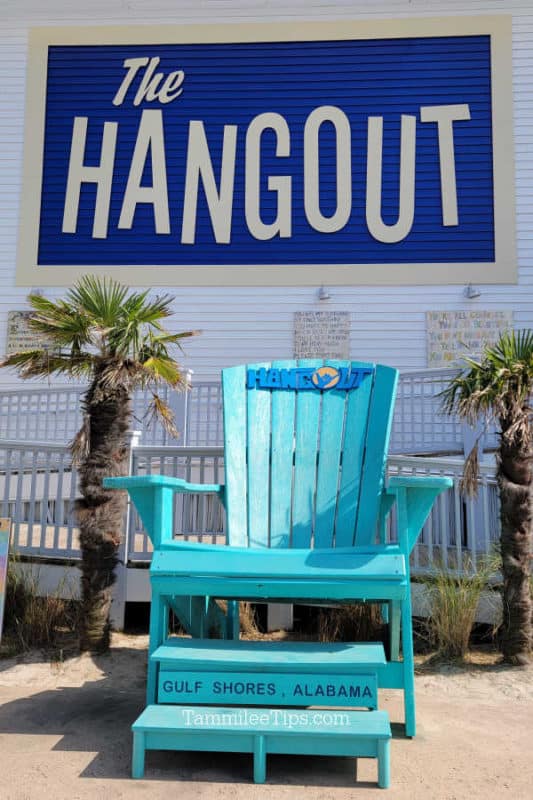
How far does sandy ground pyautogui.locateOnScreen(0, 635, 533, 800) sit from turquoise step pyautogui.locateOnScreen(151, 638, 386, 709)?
244 mm

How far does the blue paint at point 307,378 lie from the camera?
3744 mm

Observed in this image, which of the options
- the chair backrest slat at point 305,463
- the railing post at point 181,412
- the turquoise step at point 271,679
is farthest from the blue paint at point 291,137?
the turquoise step at point 271,679

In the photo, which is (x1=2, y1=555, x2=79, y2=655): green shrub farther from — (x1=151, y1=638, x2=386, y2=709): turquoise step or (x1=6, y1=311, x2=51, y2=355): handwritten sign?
(x1=6, y1=311, x2=51, y2=355): handwritten sign

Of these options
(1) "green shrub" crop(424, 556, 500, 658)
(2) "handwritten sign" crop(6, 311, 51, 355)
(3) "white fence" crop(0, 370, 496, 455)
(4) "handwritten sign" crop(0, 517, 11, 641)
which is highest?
(2) "handwritten sign" crop(6, 311, 51, 355)

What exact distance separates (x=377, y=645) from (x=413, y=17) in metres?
9.00

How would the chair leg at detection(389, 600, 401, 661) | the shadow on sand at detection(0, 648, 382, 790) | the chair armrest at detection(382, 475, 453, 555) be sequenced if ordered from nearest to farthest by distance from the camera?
the shadow on sand at detection(0, 648, 382, 790) → the chair armrest at detection(382, 475, 453, 555) → the chair leg at detection(389, 600, 401, 661)

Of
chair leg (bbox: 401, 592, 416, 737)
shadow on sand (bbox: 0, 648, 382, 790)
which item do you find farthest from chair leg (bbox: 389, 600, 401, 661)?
shadow on sand (bbox: 0, 648, 382, 790)

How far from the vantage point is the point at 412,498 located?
2998 mm

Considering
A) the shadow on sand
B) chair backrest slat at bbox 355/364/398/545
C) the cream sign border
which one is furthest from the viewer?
the cream sign border

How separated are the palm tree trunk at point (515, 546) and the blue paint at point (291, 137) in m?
5.53

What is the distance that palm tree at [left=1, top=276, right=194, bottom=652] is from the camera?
4074 mm

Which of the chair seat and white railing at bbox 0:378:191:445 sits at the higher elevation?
white railing at bbox 0:378:191:445

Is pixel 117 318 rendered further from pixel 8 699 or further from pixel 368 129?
pixel 368 129

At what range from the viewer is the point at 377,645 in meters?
→ 2.75
